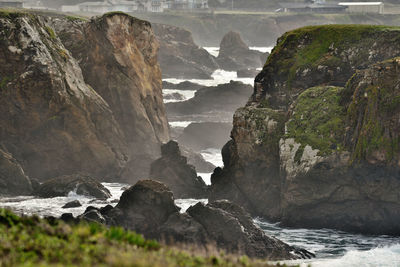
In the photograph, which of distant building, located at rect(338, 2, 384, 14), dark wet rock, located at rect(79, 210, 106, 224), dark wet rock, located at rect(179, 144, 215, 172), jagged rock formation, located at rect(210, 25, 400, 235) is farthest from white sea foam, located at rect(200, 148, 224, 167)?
distant building, located at rect(338, 2, 384, 14)

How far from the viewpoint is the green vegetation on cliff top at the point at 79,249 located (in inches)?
663

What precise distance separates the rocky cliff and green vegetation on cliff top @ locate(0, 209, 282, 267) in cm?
3343

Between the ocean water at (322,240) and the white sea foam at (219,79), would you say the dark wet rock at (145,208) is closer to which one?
the ocean water at (322,240)

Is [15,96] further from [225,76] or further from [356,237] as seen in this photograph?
[225,76]

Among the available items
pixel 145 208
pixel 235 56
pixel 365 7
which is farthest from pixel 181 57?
pixel 145 208

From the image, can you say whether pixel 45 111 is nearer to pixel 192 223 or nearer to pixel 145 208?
pixel 145 208

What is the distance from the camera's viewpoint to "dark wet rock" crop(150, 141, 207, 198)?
4900 centimetres

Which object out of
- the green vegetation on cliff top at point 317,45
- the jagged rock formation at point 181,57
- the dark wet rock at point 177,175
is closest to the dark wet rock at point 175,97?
the jagged rock formation at point 181,57

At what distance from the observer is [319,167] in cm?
4072

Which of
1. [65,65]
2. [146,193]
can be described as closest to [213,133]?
[65,65]

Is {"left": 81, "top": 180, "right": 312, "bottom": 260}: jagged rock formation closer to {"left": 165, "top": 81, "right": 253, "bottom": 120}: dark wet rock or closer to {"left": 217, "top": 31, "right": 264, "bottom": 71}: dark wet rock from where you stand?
{"left": 165, "top": 81, "right": 253, "bottom": 120}: dark wet rock

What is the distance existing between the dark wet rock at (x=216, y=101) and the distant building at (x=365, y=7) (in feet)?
354

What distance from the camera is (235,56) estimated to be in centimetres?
14625

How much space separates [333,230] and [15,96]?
959 inches
